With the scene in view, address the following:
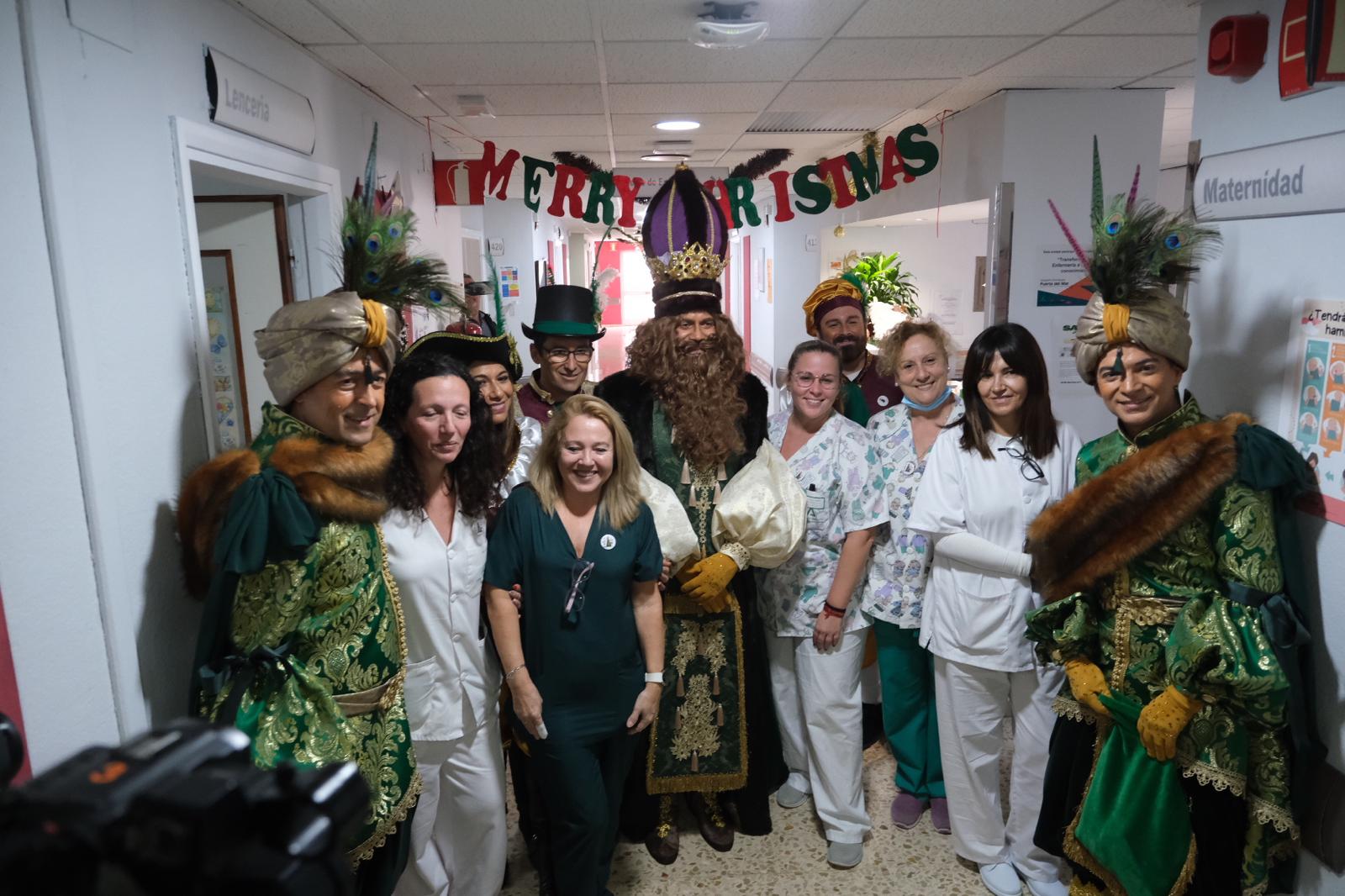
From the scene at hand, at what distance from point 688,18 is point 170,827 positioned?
268 centimetres

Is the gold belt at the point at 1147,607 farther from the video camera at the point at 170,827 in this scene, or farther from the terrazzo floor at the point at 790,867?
the video camera at the point at 170,827

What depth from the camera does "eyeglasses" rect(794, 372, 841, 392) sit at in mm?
2562

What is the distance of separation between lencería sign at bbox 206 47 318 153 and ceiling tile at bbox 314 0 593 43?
0.29 metres

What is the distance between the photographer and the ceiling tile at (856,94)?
3723 mm

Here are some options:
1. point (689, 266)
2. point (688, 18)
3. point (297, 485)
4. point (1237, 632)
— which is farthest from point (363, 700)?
point (688, 18)

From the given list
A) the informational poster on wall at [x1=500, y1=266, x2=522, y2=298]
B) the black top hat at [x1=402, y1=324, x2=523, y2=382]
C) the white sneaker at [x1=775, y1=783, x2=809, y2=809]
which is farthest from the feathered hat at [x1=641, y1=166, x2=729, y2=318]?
the informational poster on wall at [x1=500, y1=266, x2=522, y2=298]

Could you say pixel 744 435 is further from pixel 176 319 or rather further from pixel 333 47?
pixel 333 47

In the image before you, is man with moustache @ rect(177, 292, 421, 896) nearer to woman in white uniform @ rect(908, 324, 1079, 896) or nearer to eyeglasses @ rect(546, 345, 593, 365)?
eyeglasses @ rect(546, 345, 593, 365)

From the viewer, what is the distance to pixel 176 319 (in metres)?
1.94

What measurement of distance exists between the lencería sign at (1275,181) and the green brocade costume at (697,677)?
1484mm

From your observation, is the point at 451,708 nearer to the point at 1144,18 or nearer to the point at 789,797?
the point at 789,797

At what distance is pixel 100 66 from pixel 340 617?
47.7 inches

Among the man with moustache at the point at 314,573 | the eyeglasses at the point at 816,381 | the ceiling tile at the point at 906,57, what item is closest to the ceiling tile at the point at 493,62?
the ceiling tile at the point at 906,57

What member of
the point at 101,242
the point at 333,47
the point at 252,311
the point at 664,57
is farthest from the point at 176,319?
the point at 664,57
